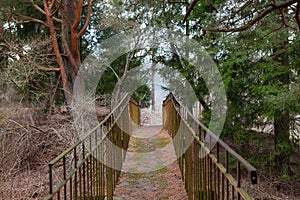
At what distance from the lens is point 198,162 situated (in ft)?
8.42

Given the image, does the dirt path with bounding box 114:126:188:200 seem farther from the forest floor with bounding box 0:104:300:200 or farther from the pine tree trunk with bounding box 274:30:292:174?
the pine tree trunk with bounding box 274:30:292:174

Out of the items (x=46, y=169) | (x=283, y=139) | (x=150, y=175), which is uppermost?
(x=283, y=139)

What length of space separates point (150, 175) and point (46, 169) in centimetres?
278

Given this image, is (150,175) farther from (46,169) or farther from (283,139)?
(283,139)

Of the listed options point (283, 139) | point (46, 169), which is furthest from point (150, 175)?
point (283, 139)

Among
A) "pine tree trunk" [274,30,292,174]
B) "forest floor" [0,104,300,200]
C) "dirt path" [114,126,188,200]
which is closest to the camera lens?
"dirt path" [114,126,188,200]

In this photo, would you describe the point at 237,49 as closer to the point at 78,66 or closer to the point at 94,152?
the point at 94,152

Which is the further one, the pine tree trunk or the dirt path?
the pine tree trunk

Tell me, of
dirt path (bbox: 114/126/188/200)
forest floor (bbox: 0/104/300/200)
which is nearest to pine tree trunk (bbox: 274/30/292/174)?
forest floor (bbox: 0/104/300/200)

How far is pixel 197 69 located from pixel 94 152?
6050mm

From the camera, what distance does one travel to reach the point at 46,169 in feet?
21.1

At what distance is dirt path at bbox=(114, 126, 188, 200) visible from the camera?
12.8 feet

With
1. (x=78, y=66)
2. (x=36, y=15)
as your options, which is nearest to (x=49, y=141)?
(x=78, y=66)

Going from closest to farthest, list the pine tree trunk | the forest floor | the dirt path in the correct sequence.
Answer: the dirt path < the forest floor < the pine tree trunk
